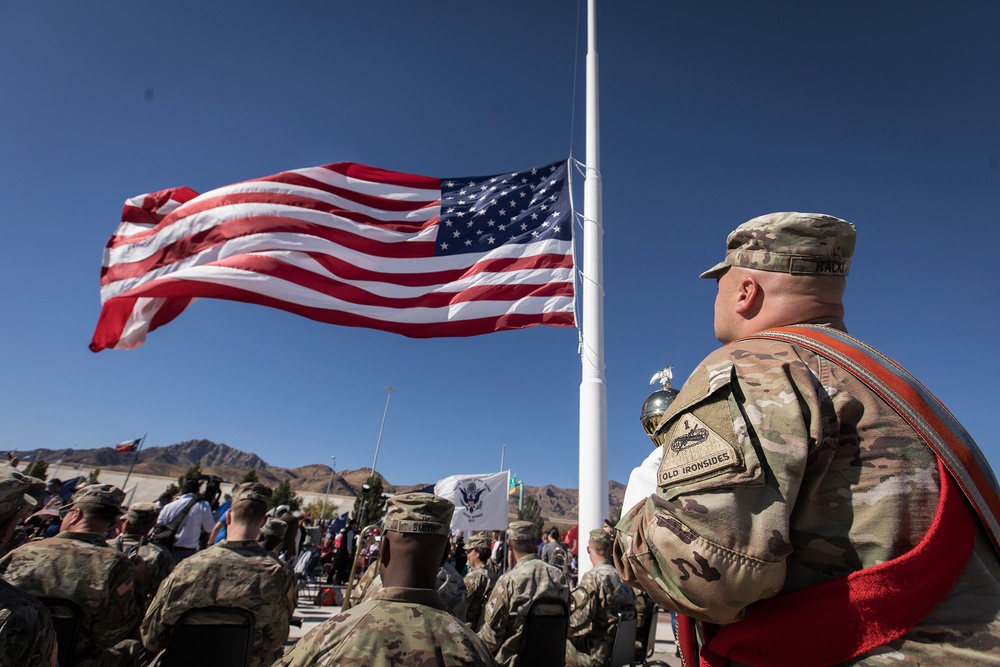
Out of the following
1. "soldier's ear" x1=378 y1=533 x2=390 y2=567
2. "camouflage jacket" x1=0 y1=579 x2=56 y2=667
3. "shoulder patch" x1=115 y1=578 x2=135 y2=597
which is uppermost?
"soldier's ear" x1=378 y1=533 x2=390 y2=567

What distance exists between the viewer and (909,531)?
1117mm

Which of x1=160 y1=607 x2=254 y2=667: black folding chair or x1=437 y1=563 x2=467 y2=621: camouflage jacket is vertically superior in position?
x1=437 y1=563 x2=467 y2=621: camouflage jacket

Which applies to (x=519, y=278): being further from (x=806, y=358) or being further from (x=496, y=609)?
(x=806, y=358)

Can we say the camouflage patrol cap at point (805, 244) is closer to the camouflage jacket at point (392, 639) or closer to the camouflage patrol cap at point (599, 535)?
the camouflage jacket at point (392, 639)

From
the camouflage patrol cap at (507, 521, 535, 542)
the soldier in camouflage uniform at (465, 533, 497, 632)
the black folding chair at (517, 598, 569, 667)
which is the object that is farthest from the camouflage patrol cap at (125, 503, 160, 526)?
the black folding chair at (517, 598, 569, 667)

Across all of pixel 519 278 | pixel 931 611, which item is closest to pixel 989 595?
pixel 931 611

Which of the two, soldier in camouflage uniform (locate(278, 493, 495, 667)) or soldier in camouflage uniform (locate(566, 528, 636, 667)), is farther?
soldier in camouflage uniform (locate(566, 528, 636, 667))

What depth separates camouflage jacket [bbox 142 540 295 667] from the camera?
354 cm

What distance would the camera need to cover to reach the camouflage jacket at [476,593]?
21.0ft

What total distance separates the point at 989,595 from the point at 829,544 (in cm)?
32

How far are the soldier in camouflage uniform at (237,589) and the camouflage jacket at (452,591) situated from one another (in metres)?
1.81

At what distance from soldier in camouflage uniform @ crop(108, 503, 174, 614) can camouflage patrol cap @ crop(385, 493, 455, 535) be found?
11.6ft

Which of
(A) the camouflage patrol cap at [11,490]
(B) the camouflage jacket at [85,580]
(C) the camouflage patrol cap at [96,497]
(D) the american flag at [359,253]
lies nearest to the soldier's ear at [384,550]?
(A) the camouflage patrol cap at [11,490]

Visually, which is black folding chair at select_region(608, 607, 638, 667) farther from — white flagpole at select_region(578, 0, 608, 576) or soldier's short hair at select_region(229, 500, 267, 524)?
soldier's short hair at select_region(229, 500, 267, 524)
